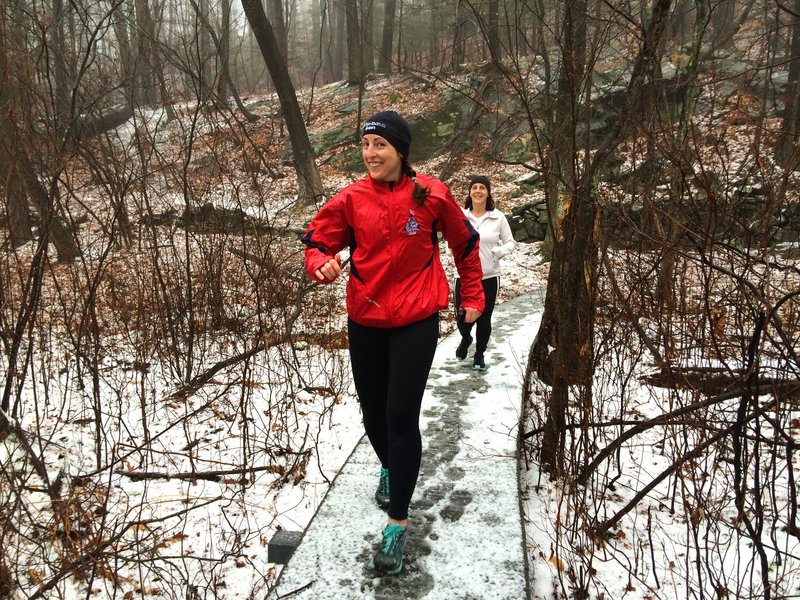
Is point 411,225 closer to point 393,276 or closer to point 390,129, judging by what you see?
point 393,276

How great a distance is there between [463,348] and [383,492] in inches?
95.6

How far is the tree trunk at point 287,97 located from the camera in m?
10.0

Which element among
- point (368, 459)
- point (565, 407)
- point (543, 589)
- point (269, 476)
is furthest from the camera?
point (269, 476)

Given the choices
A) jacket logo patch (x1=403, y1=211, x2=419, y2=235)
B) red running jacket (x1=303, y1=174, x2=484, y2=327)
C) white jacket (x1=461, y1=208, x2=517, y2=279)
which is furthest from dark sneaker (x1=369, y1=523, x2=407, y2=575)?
white jacket (x1=461, y1=208, x2=517, y2=279)

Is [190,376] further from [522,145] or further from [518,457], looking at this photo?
[522,145]

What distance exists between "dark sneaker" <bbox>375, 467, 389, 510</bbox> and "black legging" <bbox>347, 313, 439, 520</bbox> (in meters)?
0.43

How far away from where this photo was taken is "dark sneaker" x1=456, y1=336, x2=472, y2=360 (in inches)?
199

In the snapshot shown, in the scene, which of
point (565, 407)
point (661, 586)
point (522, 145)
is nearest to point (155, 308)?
point (565, 407)

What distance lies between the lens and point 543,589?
8.52 feet

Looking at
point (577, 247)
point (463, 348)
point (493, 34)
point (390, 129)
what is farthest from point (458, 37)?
point (390, 129)

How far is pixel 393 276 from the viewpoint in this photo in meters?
2.45

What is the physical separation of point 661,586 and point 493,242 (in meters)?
3.10

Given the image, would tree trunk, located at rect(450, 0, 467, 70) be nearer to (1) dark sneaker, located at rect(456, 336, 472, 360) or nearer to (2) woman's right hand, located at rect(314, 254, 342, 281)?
(1) dark sneaker, located at rect(456, 336, 472, 360)

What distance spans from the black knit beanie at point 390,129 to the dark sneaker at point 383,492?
174cm
